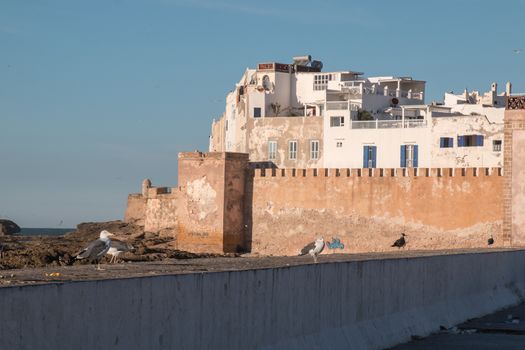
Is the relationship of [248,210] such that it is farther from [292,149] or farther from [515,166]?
[515,166]

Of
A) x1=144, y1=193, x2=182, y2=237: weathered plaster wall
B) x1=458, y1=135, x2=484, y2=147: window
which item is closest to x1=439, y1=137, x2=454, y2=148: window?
x1=458, y1=135, x2=484, y2=147: window

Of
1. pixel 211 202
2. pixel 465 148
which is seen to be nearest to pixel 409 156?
pixel 465 148

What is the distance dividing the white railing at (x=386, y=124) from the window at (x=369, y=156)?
871 millimetres

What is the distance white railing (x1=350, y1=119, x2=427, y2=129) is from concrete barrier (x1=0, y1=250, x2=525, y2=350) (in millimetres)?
27230

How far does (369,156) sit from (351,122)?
1766 mm

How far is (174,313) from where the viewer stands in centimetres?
Answer: 705

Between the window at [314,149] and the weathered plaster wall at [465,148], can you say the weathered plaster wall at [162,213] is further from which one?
the weathered plaster wall at [465,148]

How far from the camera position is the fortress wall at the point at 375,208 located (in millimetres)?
32812

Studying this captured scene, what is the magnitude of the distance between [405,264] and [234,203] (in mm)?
25373

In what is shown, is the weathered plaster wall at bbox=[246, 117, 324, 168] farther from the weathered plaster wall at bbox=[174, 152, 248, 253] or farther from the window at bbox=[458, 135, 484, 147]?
the weathered plaster wall at bbox=[174, 152, 248, 253]

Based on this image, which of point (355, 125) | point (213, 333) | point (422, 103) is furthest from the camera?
point (422, 103)

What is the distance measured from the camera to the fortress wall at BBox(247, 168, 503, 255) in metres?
32.8

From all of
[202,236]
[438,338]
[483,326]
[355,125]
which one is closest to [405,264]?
[438,338]

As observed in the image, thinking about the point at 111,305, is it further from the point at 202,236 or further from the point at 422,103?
the point at 422,103
